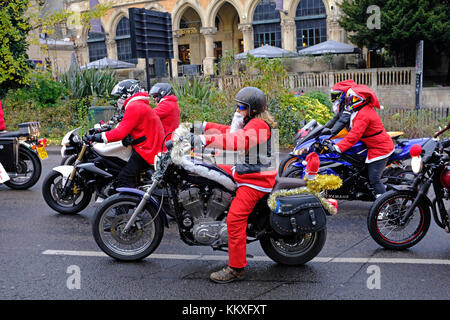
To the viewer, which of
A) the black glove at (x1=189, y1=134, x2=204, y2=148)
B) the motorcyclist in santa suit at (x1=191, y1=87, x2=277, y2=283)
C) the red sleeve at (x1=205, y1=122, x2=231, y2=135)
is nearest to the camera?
the black glove at (x1=189, y1=134, x2=204, y2=148)

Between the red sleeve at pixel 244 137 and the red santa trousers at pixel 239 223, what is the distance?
1.45ft

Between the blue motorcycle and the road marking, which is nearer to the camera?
the road marking

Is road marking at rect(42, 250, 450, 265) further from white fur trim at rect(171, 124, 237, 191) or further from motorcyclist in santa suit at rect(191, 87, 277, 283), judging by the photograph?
white fur trim at rect(171, 124, 237, 191)

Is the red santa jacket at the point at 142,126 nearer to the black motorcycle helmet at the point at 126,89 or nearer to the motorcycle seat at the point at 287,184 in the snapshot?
the black motorcycle helmet at the point at 126,89

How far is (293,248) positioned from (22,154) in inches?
236

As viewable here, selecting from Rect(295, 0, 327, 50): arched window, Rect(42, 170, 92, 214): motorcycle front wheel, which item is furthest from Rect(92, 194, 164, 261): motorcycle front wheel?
Rect(295, 0, 327, 50): arched window

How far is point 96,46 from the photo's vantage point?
151 feet

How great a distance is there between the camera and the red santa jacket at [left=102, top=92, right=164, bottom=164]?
20.7ft

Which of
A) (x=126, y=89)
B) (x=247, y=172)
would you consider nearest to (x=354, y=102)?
(x=247, y=172)

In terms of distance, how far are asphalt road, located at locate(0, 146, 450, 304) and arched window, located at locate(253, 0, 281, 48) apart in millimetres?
32428
